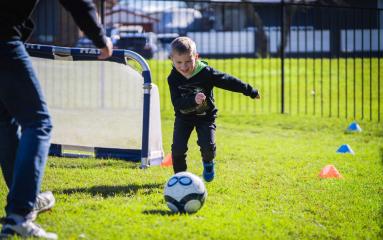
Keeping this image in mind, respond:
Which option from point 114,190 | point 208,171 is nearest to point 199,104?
point 208,171

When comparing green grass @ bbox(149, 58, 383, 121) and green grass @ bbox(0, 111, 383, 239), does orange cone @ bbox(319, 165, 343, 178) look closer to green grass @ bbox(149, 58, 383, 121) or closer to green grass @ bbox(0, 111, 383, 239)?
green grass @ bbox(0, 111, 383, 239)

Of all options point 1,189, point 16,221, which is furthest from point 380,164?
point 16,221

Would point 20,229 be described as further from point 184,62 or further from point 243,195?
point 184,62

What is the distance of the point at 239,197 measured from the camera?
16.6ft

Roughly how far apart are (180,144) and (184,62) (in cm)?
75

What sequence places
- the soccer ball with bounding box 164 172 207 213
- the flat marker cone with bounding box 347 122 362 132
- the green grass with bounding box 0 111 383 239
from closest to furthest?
the green grass with bounding box 0 111 383 239 < the soccer ball with bounding box 164 172 207 213 < the flat marker cone with bounding box 347 122 362 132

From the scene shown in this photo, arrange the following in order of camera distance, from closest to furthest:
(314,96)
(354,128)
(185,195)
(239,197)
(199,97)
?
(185,195) → (239,197) → (199,97) → (354,128) → (314,96)

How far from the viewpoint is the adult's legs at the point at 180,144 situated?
5.62 m

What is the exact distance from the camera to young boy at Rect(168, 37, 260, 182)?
18.1 feet

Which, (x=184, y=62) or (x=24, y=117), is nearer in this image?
(x=24, y=117)

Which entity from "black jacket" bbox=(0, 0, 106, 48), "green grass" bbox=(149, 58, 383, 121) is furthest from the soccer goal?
"green grass" bbox=(149, 58, 383, 121)

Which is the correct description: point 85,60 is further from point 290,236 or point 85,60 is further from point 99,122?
point 290,236

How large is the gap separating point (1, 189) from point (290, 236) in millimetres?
2528

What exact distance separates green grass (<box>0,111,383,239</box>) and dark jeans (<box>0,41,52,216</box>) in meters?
0.39
